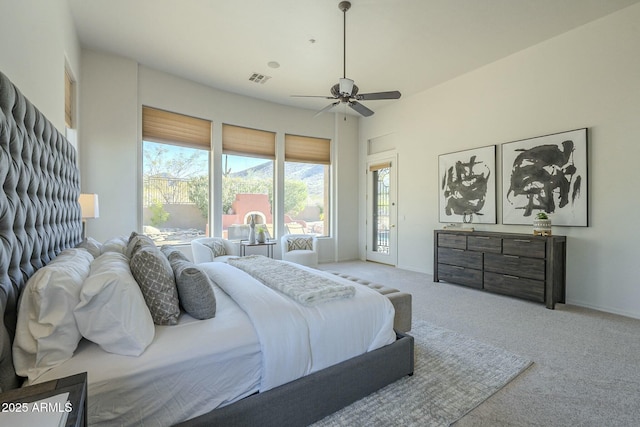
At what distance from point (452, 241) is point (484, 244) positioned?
504 millimetres

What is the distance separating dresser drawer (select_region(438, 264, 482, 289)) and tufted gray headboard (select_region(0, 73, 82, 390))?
15.5 feet

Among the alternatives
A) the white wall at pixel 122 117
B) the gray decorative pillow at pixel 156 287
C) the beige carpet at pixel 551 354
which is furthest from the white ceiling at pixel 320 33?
the beige carpet at pixel 551 354

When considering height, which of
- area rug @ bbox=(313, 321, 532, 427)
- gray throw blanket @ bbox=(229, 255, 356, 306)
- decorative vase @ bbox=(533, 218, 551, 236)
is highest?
A: decorative vase @ bbox=(533, 218, 551, 236)

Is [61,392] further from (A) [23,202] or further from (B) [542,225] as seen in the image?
(B) [542,225]

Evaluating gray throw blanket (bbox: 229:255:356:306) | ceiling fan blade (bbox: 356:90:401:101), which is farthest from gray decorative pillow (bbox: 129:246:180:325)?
ceiling fan blade (bbox: 356:90:401:101)

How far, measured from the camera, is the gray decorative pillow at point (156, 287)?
1.58m

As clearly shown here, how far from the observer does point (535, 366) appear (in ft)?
7.39

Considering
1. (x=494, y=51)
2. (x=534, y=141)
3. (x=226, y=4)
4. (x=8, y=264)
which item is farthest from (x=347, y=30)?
(x=8, y=264)

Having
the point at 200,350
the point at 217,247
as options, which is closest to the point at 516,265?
the point at 200,350

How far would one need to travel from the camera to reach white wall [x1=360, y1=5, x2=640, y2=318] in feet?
10.8

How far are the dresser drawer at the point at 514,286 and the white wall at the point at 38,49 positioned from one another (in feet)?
16.8

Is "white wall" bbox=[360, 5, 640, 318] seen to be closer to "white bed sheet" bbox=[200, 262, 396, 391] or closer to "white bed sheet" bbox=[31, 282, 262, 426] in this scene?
"white bed sheet" bbox=[200, 262, 396, 391]

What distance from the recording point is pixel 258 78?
4906 mm

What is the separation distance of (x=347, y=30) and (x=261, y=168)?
124 inches
